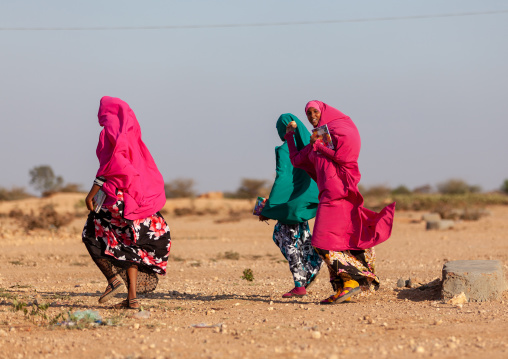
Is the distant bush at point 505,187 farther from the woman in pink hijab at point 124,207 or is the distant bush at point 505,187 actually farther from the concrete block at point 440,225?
the woman in pink hijab at point 124,207

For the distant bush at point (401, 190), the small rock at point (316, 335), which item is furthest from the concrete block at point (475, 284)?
the distant bush at point (401, 190)

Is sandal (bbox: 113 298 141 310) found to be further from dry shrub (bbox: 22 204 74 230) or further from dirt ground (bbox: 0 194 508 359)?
dry shrub (bbox: 22 204 74 230)

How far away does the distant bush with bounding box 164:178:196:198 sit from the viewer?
1789 inches

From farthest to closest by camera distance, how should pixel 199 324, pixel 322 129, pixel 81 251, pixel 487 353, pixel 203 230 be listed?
1. pixel 203 230
2. pixel 81 251
3. pixel 322 129
4. pixel 199 324
5. pixel 487 353

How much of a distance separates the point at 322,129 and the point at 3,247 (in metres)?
10.4

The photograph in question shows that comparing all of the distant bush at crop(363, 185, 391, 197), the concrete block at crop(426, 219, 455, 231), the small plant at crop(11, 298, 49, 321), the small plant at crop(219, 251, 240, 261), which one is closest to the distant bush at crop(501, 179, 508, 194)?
the distant bush at crop(363, 185, 391, 197)

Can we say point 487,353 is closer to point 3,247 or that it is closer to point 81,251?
point 81,251

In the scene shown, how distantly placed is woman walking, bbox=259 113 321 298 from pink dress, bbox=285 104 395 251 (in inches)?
28.5

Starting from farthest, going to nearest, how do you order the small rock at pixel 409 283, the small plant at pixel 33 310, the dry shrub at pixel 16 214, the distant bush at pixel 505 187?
the distant bush at pixel 505 187
the dry shrub at pixel 16 214
the small rock at pixel 409 283
the small plant at pixel 33 310

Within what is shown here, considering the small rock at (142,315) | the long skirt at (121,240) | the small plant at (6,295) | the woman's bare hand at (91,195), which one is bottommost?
the small plant at (6,295)

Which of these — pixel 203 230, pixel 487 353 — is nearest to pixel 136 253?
pixel 487 353

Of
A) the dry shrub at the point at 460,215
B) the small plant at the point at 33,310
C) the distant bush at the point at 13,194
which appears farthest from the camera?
the distant bush at the point at 13,194

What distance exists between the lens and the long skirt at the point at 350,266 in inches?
278

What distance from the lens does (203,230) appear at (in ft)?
69.1
